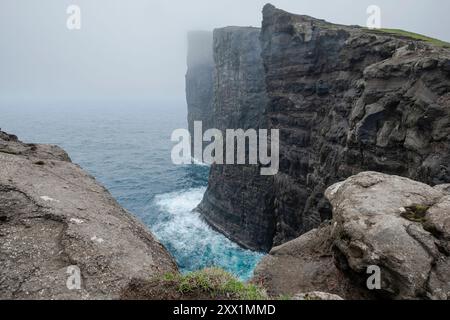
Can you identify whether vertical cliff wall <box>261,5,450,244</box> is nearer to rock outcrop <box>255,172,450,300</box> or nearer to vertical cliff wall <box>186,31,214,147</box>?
rock outcrop <box>255,172,450,300</box>

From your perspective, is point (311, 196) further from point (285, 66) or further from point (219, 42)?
point (219, 42)

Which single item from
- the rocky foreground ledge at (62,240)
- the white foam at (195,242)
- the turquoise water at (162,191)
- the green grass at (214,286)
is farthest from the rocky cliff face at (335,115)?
the rocky foreground ledge at (62,240)

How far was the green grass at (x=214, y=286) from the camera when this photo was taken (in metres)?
8.09

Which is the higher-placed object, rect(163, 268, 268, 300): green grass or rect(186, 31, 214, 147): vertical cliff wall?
rect(186, 31, 214, 147): vertical cliff wall

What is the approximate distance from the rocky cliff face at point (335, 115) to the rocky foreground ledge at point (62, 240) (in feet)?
67.0

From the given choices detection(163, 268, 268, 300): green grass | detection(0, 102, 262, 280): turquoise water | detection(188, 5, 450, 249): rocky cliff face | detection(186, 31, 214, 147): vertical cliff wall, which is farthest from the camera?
detection(186, 31, 214, 147): vertical cliff wall

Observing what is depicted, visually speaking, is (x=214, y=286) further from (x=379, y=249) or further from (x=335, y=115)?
(x=335, y=115)

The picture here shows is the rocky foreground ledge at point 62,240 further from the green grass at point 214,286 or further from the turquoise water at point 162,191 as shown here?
the turquoise water at point 162,191

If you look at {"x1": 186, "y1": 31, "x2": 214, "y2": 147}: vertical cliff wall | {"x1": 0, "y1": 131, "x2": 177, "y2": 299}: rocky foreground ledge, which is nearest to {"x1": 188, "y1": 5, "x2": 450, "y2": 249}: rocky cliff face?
{"x1": 0, "y1": 131, "x2": 177, "y2": 299}: rocky foreground ledge

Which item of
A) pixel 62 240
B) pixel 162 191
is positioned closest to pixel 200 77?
pixel 162 191

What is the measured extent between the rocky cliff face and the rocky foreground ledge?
67.0ft

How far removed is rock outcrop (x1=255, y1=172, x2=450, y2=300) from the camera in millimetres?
9539

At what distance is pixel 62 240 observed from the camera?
9.98 meters
